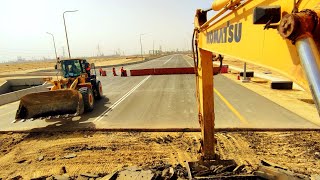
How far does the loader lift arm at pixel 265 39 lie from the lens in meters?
1.66

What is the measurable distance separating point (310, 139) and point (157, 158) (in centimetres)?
517

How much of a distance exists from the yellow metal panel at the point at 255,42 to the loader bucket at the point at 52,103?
28.4 feet

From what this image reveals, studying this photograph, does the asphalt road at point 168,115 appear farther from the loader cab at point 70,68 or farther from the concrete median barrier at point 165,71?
the concrete median barrier at point 165,71

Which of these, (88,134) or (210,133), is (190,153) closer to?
(210,133)

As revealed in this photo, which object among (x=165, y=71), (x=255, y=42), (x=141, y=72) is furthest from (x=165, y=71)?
(x=255, y=42)

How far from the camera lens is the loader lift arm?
166 centimetres

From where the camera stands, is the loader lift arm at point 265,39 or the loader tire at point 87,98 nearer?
the loader lift arm at point 265,39

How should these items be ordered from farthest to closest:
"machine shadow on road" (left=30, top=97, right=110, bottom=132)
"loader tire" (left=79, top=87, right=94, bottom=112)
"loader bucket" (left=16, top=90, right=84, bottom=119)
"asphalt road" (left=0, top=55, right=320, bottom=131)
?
"loader tire" (left=79, top=87, right=94, bottom=112) < "loader bucket" (left=16, top=90, right=84, bottom=119) < "machine shadow on road" (left=30, top=97, right=110, bottom=132) < "asphalt road" (left=0, top=55, right=320, bottom=131)

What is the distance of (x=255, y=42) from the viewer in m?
2.69

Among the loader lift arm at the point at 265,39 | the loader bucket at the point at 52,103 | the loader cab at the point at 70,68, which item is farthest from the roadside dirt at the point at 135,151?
the loader cab at the point at 70,68

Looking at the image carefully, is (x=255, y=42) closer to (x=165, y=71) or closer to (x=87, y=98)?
(x=87, y=98)

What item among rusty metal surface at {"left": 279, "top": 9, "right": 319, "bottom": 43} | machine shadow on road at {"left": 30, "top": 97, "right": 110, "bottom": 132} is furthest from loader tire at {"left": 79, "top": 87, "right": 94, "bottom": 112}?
rusty metal surface at {"left": 279, "top": 9, "right": 319, "bottom": 43}

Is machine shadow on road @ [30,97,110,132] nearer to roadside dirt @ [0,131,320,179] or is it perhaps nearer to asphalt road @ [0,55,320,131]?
asphalt road @ [0,55,320,131]

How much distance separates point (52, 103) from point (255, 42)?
10.7 meters
